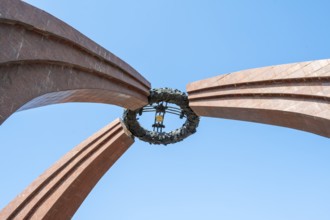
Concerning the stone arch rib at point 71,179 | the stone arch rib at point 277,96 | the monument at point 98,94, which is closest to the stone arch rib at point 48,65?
the monument at point 98,94

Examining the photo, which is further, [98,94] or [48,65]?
[98,94]

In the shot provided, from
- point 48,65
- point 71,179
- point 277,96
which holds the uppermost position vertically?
point 277,96

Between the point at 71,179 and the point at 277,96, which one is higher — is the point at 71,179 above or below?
below

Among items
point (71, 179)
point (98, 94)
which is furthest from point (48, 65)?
point (71, 179)

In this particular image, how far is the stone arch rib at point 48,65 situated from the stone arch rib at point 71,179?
274 centimetres

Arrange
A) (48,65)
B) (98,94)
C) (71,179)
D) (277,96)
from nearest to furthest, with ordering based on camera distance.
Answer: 1. (48,65)
2. (277,96)
3. (98,94)
4. (71,179)

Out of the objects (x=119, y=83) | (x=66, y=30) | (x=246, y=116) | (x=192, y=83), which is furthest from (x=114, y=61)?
(x=246, y=116)

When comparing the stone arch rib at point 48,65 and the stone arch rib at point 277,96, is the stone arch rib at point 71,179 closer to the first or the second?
the stone arch rib at point 48,65

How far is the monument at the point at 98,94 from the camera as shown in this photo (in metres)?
6.30

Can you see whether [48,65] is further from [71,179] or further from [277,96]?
[71,179]

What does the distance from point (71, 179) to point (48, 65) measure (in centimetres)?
496

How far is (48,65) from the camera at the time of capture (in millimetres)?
7000

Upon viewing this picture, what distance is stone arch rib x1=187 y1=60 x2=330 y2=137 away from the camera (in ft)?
23.8

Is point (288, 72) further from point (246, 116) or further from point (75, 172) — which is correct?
point (75, 172)
